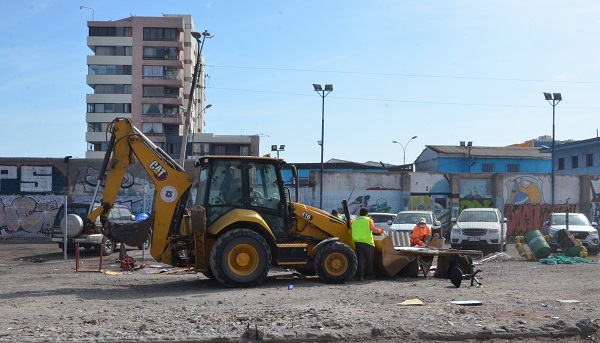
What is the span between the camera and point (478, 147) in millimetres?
78562

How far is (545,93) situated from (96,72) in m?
48.8

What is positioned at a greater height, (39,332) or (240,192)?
(240,192)

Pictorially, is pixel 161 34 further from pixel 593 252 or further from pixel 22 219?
pixel 593 252

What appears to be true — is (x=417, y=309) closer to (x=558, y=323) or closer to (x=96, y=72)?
(x=558, y=323)

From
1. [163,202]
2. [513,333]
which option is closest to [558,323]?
[513,333]

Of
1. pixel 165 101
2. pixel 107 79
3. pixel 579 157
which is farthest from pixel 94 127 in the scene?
pixel 579 157

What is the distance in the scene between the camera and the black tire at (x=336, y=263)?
51.2ft

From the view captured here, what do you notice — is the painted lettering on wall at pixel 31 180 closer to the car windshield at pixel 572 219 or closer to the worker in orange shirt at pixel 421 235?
the worker in orange shirt at pixel 421 235

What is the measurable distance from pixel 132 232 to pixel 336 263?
4290 millimetres

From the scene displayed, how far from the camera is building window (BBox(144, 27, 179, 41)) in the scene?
2995 inches

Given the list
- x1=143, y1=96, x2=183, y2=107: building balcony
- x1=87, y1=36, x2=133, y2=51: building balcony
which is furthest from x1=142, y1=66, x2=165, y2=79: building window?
x1=87, y1=36, x2=133, y2=51: building balcony

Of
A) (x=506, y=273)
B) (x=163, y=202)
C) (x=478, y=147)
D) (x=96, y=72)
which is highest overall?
(x=96, y=72)

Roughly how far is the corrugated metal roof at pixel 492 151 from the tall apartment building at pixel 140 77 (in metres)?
25.6

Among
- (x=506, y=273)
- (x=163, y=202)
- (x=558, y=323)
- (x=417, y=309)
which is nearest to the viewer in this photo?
(x=558, y=323)
